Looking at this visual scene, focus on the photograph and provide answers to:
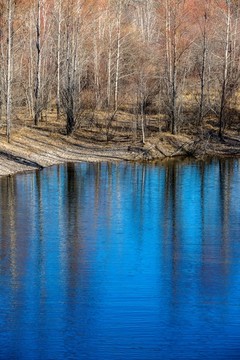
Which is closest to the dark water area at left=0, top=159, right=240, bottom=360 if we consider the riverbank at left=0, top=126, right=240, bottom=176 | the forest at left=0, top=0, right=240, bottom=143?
the riverbank at left=0, top=126, right=240, bottom=176

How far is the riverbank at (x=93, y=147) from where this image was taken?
35.6m

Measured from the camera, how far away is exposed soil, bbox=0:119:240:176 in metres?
→ 35.6

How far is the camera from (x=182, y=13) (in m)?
43.7

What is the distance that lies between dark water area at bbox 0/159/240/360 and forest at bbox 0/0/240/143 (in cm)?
1150

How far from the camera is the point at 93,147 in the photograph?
40188 millimetres

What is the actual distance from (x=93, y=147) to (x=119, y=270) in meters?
22.1

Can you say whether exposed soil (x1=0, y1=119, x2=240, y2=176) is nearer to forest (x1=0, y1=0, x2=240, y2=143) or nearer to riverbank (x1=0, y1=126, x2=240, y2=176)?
riverbank (x1=0, y1=126, x2=240, y2=176)

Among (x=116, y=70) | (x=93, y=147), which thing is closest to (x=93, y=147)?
(x=93, y=147)

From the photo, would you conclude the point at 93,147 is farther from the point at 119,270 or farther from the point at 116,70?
the point at 119,270

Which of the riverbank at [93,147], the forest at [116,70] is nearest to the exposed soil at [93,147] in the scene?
the riverbank at [93,147]

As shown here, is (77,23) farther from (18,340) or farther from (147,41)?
(18,340)

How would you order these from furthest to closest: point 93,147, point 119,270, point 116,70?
point 116,70, point 93,147, point 119,270

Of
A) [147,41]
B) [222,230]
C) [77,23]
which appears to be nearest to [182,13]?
[77,23]

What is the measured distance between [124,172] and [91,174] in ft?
5.35
